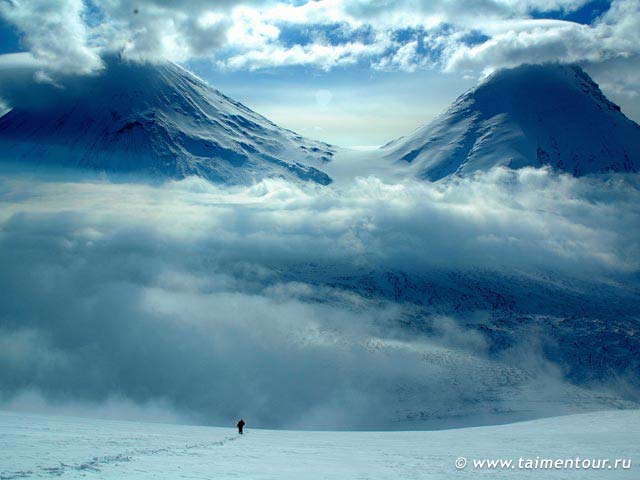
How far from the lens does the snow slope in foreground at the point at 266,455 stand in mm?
22078

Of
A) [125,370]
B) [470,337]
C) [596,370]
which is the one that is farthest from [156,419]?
[596,370]

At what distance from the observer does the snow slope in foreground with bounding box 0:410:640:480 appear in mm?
22078

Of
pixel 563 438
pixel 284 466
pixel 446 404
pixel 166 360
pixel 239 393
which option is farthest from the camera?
pixel 166 360

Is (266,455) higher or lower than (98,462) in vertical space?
lower

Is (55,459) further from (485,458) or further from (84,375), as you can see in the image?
(84,375)

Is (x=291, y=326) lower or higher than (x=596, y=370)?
higher

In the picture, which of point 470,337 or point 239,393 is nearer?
point 239,393

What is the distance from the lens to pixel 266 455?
3105cm

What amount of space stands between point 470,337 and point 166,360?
128 m

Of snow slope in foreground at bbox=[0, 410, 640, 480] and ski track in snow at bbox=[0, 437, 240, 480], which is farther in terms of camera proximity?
snow slope in foreground at bbox=[0, 410, 640, 480]

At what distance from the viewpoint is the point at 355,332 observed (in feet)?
629

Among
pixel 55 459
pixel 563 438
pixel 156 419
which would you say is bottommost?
pixel 156 419

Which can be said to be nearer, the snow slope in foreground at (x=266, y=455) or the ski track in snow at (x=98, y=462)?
the ski track in snow at (x=98, y=462)

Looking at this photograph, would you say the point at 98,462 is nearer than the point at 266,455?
Yes
